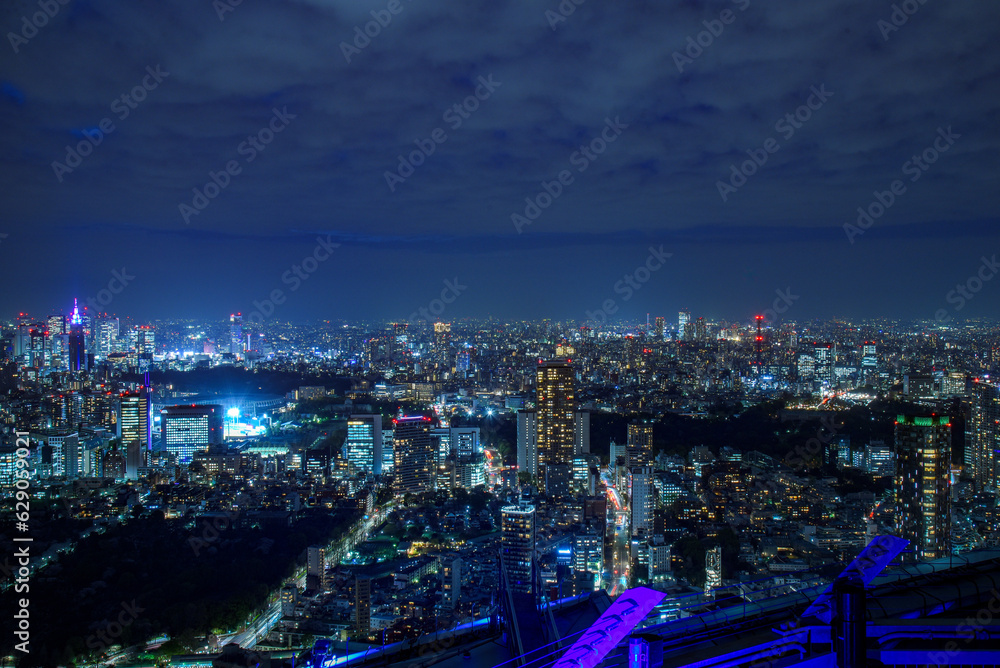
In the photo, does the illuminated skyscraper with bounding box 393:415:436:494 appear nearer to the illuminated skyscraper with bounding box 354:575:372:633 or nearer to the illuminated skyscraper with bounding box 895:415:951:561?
the illuminated skyscraper with bounding box 354:575:372:633

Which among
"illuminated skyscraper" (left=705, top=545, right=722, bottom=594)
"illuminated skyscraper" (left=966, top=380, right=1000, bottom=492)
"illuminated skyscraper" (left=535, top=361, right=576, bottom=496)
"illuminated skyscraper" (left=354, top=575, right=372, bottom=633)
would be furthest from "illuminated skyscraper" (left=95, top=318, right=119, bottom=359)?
"illuminated skyscraper" (left=966, top=380, right=1000, bottom=492)

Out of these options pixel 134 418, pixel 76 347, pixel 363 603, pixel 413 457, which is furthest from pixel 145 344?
pixel 363 603

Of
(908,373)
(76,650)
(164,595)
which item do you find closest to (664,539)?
(164,595)

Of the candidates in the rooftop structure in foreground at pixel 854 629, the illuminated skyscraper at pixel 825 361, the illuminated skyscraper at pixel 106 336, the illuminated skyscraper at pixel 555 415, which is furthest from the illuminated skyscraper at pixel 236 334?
the rooftop structure in foreground at pixel 854 629

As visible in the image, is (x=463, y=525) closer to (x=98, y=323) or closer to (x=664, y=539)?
(x=664, y=539)

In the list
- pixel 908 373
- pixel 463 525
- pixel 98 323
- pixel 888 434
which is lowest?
pixel 463 525

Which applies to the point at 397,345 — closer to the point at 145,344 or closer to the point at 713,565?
the point at 145,344
